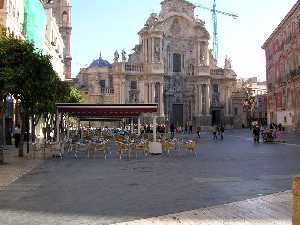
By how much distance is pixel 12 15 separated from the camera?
132 feet

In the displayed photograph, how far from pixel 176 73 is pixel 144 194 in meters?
70.2

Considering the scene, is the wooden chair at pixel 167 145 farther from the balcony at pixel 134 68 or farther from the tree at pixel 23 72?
the balcony at pixel 134 68

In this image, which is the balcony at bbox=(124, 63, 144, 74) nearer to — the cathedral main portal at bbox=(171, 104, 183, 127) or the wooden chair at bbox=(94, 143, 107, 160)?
the cathedral main portal at bbox=(171, 104, 183, 127)

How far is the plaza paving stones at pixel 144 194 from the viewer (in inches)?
378

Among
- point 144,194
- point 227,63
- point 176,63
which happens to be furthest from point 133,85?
point 144,194

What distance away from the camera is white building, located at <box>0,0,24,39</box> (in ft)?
122

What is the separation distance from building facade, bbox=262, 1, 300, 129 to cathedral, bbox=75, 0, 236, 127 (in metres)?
10.3

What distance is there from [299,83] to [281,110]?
36.2 feet

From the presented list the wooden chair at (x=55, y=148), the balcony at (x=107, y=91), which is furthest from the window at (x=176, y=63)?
the wooden chair at (x=55, y=148)

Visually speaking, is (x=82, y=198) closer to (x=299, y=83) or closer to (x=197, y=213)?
(x=197, y=213)

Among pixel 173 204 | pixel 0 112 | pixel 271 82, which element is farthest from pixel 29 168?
pixel 271 82

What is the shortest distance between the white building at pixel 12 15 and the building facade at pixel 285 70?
28.7m

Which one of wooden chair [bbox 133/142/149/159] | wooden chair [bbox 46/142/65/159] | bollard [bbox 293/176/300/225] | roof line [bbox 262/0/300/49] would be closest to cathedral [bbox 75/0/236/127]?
roof line [bbox 262/0/300/49]

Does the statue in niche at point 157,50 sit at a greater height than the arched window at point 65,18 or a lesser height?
lesser
